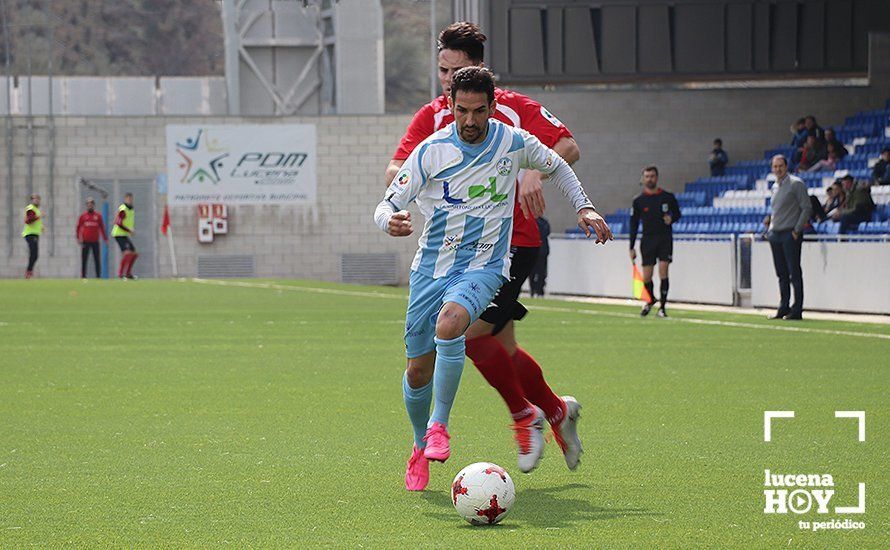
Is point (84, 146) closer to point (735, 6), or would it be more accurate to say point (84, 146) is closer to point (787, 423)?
point (735, 6)

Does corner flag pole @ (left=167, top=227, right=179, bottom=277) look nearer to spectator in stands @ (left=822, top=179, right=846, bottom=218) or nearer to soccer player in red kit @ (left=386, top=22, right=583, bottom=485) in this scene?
spectator in stands @ (left=822, top=179, right=846, bottom=218)

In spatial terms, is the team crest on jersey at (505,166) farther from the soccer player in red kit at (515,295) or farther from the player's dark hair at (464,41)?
the player's dark hair at (464,41)

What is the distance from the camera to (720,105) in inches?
1486

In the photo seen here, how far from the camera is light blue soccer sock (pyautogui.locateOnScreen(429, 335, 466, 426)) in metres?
6.89

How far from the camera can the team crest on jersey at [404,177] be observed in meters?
6.96

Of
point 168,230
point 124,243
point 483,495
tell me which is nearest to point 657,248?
point 483,495

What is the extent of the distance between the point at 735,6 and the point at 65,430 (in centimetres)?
2874

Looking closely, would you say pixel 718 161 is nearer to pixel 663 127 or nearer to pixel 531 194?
pixel 663 127

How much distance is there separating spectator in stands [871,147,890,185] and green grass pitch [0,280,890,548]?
8.86 meters

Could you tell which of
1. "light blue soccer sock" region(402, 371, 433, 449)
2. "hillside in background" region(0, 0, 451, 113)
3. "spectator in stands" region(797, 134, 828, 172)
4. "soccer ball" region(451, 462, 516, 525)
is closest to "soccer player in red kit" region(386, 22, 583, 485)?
"light blue soccer sock" region(402, 371, 433, 449)

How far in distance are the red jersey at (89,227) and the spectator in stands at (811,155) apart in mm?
16046

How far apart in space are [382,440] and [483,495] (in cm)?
268

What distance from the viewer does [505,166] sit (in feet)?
23.1

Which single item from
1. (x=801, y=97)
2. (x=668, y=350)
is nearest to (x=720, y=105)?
(x=801, y=97)
